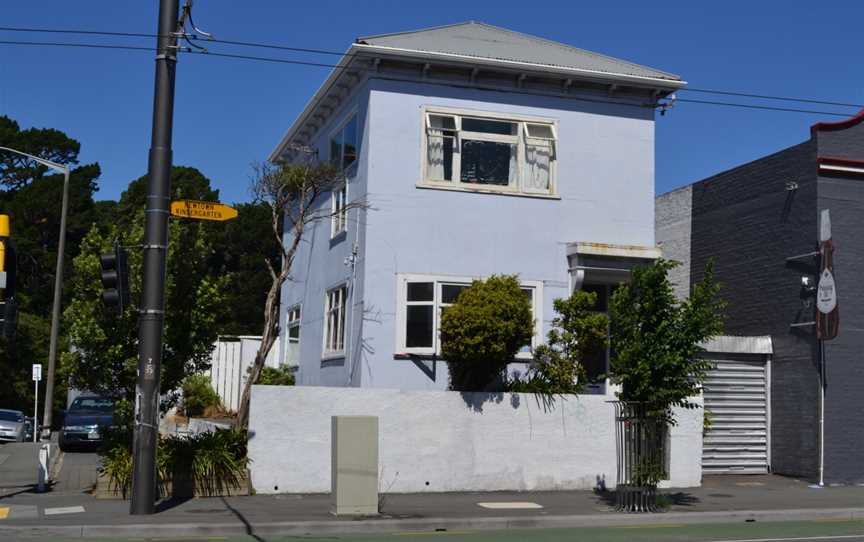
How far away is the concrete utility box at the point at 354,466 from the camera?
1484cm

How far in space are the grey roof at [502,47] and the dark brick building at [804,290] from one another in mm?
3309

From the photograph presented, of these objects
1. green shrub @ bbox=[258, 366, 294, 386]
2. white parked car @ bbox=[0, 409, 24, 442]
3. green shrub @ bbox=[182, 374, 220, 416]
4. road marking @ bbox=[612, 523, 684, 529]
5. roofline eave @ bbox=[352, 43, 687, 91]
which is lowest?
white parked car @ bbox=[0, 409, 24, 442]

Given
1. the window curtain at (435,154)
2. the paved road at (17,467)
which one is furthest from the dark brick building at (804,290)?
the paved road at (17,467)

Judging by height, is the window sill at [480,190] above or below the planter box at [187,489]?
above

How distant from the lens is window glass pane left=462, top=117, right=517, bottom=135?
818 inches

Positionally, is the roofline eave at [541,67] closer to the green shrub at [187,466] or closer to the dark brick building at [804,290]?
the dark brick building at [804,290]

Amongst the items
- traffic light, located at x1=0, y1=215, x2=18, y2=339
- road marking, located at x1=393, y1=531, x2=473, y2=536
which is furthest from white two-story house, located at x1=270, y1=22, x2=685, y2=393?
traffic light, located at x1=0, y1=215, x2=18, y2=339

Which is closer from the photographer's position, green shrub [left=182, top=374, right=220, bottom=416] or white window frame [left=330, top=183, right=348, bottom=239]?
white window frame [left=330, top=183, right=348, bottom=239]

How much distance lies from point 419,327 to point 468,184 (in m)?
3.10

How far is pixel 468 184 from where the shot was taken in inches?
808

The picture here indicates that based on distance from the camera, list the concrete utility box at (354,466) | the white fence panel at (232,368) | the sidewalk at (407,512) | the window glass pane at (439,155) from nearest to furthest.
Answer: the sidewalk at (407,512)
the concrete utility box at (354,466)
the window glass pane at (439,155)
the white fence panel at (232,368)

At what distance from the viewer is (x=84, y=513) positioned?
47.6 ft

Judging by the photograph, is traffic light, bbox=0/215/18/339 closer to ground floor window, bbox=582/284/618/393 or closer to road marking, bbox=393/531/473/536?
road marking, bbox=393/531/473/536

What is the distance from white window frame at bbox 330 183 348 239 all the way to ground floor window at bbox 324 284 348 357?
4.16ft
